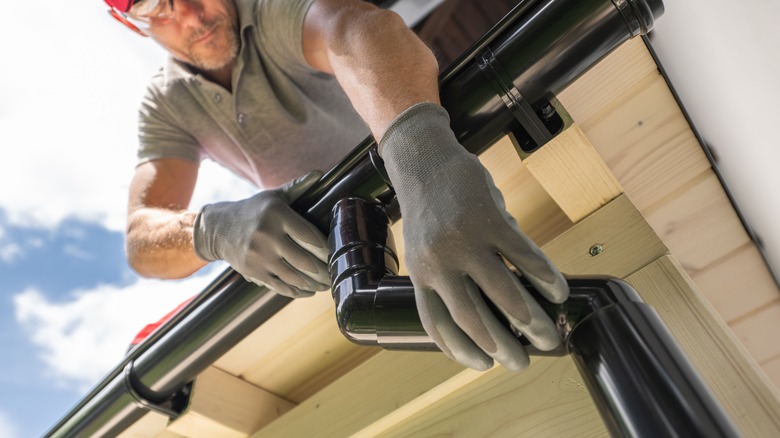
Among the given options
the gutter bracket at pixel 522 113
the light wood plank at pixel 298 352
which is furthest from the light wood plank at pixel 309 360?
the gutter bracket at pixel 522 113

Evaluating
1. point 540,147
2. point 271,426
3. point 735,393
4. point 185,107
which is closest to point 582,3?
point 540,147

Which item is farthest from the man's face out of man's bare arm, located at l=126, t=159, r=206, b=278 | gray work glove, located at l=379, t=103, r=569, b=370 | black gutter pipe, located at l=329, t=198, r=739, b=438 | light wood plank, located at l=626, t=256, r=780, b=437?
light wood plank, located at l=626, t=256, r=780, b=437

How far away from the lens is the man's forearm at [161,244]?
1123 millimetres

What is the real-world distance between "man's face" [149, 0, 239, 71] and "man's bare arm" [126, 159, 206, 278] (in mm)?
312

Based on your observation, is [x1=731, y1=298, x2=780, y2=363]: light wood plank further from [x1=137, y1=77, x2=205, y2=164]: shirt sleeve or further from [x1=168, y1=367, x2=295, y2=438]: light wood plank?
[x1=137, y1=77, x2=205, y2=164]: shirt sleeve

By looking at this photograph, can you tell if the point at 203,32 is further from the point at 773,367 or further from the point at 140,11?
the point at 773,367

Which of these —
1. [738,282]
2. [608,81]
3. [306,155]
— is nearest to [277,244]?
[608,81]

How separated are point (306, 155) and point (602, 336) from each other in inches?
43.4

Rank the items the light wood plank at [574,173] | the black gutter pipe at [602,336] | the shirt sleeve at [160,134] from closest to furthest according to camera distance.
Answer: the black gutter pipe at [602,336] < the light wood plank at [574,173] < the shirt sleeve at [160,134]

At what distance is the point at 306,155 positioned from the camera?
1453 millimetres

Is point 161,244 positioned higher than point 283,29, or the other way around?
point 283,29

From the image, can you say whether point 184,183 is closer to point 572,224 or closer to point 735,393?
point 572,224

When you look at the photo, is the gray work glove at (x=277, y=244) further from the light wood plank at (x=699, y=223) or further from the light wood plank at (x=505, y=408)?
the light wood plank at (x=699, y=223)

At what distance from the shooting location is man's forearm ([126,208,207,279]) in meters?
1.12
